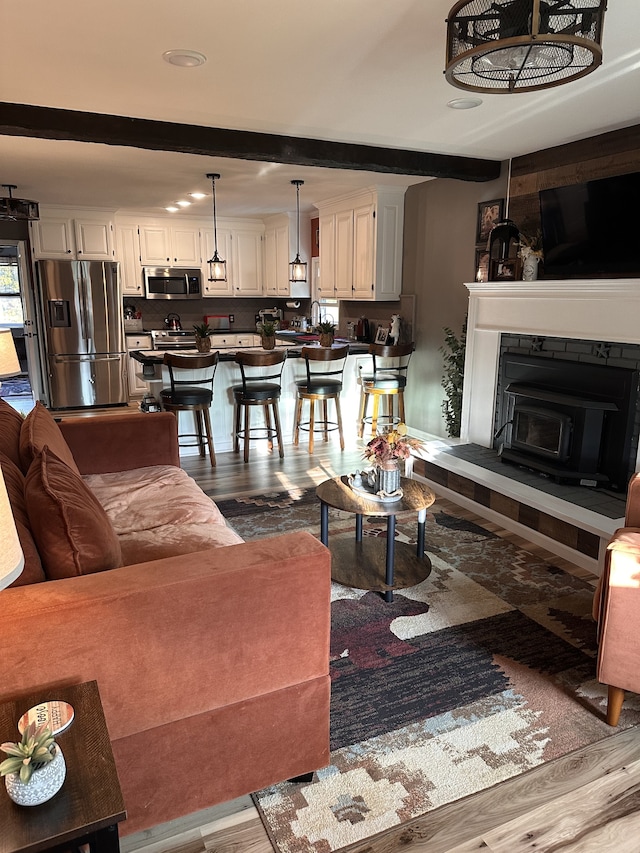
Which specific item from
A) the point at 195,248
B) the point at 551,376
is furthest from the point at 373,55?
the point at 195,248

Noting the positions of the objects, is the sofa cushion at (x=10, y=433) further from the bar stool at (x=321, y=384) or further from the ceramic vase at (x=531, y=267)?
the ceramic vase at (x=531, y=267)

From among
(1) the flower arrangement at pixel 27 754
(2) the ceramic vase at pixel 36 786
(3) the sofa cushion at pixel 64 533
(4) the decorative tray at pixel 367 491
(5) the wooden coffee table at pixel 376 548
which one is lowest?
(5) the wooden coffee table at pixel 376 548

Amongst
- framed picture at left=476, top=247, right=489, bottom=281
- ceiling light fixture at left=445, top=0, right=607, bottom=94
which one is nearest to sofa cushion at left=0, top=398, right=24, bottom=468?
ceiling light fixture at left=445, top=0, right=607, bottom=94

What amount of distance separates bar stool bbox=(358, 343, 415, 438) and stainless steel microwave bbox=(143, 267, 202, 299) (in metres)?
3.50

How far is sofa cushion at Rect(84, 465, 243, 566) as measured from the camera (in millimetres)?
2211

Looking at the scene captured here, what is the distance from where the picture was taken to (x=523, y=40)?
1.63 m

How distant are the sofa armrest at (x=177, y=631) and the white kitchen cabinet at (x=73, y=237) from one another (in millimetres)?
6839

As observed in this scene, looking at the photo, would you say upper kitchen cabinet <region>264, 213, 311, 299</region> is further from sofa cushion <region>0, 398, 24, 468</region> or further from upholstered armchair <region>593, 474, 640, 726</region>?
upholstered armchair <region>593, 474, 640, 726</region>

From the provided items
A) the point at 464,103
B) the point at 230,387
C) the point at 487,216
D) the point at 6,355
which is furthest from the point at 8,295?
the point at 464,103

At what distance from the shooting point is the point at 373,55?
2.59 meters

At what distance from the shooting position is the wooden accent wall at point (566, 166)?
148 inches

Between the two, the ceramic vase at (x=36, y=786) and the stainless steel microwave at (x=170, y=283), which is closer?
the ceramic vase at (x=36, y=786)

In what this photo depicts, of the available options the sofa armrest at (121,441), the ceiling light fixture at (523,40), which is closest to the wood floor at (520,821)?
the sofa armrest at (121,441)

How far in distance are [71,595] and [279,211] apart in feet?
23.5
